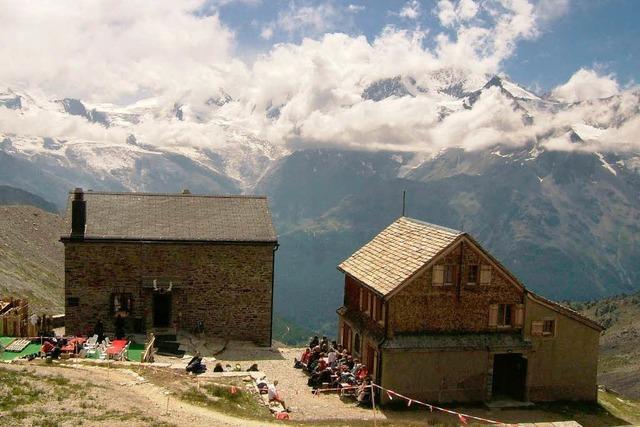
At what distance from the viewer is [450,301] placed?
112 ft

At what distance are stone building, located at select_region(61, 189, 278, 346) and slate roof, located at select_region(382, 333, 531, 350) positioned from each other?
44.3 ft

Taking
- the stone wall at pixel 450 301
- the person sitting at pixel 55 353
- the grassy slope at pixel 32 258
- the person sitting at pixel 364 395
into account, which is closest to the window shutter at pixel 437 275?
→ the stone wall at pixel 450 301

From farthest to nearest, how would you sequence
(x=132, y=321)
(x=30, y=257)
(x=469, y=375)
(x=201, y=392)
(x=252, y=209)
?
(x=30, y=257)
(x=252, y=209)
(x=132, y=321)
(x=469, y=375)
(x=201, y=392)

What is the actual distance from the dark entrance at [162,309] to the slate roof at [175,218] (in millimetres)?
4020

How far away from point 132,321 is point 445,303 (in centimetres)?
2101

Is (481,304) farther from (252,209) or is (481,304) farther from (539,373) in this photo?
(252,209)

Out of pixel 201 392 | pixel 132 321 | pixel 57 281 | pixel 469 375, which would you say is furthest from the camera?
pixel 57 281

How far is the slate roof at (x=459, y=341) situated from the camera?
32.6 m

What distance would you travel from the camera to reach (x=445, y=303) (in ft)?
111

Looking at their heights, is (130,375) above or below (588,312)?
above

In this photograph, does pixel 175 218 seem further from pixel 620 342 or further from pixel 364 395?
pixel 620 342

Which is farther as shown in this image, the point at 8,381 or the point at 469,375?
the point at 469,375

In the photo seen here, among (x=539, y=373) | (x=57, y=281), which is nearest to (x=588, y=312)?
(x=57, y=281)

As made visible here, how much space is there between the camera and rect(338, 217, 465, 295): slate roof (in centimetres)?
3388
